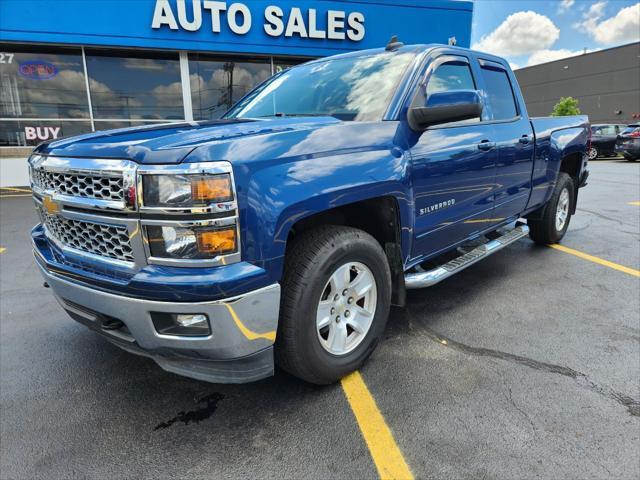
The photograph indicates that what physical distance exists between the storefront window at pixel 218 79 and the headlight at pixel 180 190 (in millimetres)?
11739

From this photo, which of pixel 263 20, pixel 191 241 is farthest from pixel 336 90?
pixel 263 20

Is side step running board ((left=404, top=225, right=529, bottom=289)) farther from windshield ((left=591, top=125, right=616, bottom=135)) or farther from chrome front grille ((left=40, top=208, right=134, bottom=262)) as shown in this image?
windshield ((left=591, top=125, right=616, bottom=135))

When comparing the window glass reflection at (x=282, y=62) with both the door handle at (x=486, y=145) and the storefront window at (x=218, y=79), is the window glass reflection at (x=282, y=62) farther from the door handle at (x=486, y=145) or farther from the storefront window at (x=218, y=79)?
the door handle at (x=486, y=145)

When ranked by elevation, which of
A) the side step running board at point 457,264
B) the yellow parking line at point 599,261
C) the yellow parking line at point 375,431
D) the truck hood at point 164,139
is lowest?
the yellow parking line at point 375,431

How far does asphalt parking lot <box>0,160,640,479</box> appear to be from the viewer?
6.89ft

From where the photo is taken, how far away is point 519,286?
4.31m

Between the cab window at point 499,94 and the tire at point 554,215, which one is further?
the tire at point 554,215

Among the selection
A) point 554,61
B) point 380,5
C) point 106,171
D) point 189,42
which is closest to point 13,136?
point 189,42

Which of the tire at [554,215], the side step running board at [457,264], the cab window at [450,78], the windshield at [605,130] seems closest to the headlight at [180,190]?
the side step running board at [457,264]

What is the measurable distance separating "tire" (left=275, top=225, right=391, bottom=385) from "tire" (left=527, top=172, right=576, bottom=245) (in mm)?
3407

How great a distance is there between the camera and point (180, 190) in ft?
6.30

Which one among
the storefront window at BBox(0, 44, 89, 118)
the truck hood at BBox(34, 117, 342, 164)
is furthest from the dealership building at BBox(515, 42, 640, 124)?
the truck hood at BBox(34, 117, 342, 164)

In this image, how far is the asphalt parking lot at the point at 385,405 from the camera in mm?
2102

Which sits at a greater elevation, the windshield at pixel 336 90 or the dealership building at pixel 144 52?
the dealership building at pixel 144 52
